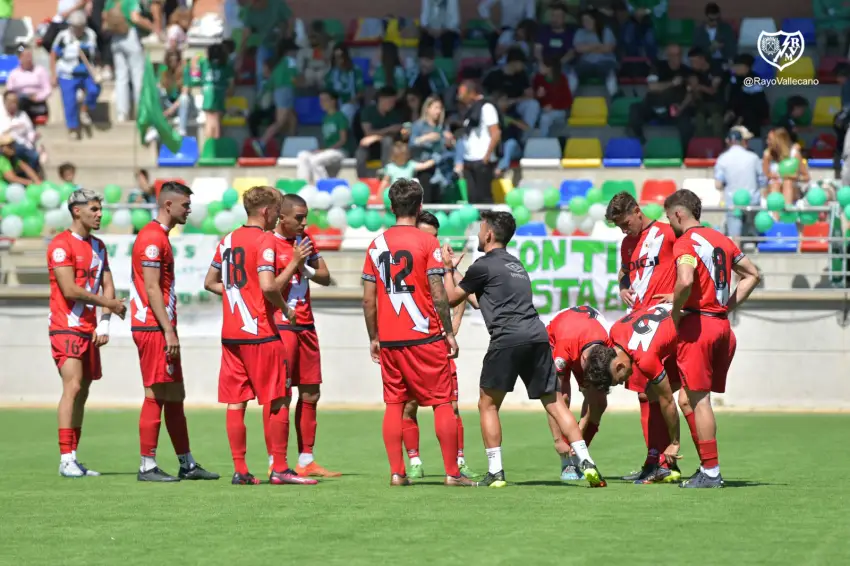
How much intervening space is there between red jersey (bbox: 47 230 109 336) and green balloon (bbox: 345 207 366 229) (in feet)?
25.2

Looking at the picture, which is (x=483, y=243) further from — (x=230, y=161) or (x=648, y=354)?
(x=230, y=161)

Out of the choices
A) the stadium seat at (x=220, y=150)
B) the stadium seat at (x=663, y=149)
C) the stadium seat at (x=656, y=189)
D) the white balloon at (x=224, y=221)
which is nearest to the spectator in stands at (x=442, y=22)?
the stadium seat at (x=220, y=150)

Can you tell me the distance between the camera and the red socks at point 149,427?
35.9 ft

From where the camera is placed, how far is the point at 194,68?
990 inches

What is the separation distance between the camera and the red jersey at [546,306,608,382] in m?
10.6

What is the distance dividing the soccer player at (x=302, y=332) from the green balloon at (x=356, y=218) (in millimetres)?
7400

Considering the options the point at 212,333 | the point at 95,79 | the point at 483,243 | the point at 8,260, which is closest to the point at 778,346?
the point at 212,333

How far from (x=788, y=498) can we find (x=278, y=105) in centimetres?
1644

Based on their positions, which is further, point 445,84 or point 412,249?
point 445,84

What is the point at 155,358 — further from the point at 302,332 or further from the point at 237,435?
the point at 302,332

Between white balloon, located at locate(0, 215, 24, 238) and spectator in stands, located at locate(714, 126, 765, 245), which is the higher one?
spectator in stands, located at locate(714, 126, 765, 245)

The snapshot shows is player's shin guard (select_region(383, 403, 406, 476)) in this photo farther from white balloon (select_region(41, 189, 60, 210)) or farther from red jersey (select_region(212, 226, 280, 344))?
white balloon (select_region(41, 189, 60, 210))

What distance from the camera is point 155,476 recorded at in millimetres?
10961

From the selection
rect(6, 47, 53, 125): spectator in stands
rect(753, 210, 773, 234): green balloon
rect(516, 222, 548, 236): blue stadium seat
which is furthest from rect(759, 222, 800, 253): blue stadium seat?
rect(6, 47, 53, 125): spectator in stands
